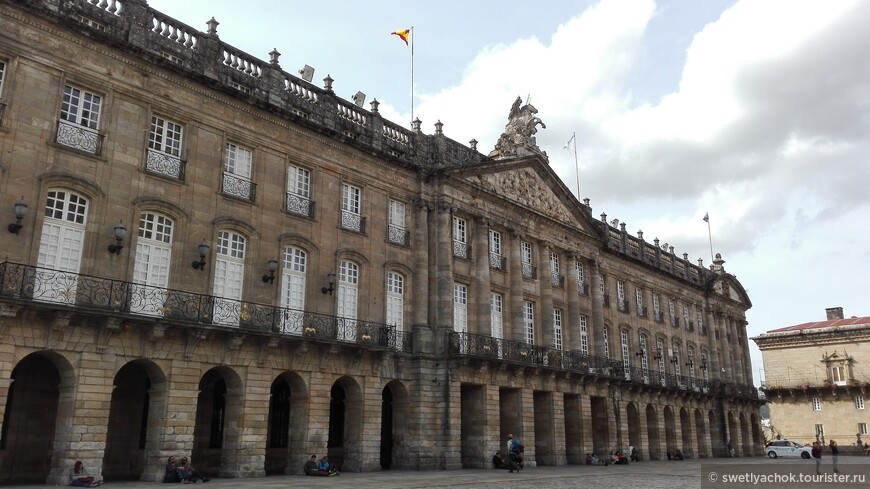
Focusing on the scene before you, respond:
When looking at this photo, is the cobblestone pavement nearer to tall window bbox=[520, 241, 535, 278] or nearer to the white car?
tall window bbox=[520, 241, 535, 278]

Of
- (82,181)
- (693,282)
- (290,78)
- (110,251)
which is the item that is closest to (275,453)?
(110,251)

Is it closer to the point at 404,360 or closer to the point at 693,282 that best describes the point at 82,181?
the point at 404,360

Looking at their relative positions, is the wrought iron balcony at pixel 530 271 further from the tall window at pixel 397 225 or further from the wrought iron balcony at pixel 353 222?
the wrought iron balcony at pixel 353 222

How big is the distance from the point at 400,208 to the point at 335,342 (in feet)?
22.5

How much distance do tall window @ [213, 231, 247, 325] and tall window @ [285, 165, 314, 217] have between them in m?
2.25

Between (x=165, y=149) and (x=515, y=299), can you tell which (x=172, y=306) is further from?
(x=515, y=299)

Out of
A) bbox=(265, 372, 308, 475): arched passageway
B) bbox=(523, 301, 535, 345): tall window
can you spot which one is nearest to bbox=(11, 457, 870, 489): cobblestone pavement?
bbox=(265, 372, 308, 475): arched passageway

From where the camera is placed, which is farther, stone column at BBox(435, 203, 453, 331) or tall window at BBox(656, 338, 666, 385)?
tall window at BBox(656, 338, 666, 385)

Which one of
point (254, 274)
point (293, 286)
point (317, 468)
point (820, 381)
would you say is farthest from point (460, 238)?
point (820, 381)

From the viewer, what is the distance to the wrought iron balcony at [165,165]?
19562 mm

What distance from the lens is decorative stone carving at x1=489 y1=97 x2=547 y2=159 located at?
108ft

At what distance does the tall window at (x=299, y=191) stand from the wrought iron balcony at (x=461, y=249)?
22.8 feet

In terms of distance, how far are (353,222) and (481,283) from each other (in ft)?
21.3

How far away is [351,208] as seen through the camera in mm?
25125
